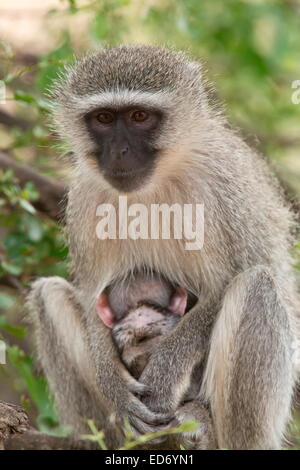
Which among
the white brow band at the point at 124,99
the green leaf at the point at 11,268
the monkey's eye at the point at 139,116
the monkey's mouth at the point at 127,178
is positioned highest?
the white brow band at the point at 124,99

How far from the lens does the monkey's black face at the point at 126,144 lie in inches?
224

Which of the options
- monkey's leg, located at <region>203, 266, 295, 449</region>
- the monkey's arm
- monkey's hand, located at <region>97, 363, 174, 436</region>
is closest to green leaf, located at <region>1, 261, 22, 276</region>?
the monkey's arm

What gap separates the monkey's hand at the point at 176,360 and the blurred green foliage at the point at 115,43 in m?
1.25

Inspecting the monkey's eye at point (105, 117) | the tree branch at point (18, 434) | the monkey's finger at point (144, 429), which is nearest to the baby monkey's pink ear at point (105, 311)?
the monkey's finger at point (144, 429)

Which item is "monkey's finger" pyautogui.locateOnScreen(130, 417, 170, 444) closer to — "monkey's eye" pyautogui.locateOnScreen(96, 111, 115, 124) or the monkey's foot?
the monkey's foot

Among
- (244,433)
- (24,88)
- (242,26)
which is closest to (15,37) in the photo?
(24,88)

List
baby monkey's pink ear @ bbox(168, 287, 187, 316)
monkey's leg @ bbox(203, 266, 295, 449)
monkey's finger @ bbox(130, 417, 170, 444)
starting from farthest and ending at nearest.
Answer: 1. baby monkey's pink ear @ bbox(168, 287, 187, 316)
2. monkey's finger @ bbox(130, 417, 170, 444)
3. monkey's leg @ bbox(203, 266, 295, 449)

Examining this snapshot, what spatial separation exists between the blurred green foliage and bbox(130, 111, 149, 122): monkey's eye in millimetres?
1157

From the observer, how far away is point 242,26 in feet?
33.1

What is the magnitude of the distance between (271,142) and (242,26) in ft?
4.41

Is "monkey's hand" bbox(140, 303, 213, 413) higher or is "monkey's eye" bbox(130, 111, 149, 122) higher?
"monkey's eye" bbox(130, 111, 149, 122)

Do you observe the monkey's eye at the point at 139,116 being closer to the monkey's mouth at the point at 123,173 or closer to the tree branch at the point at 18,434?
the monkey's mouth at the point at 123,173

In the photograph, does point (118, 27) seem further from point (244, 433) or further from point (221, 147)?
point (244, 433)

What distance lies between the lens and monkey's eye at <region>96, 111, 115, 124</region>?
5.86m
